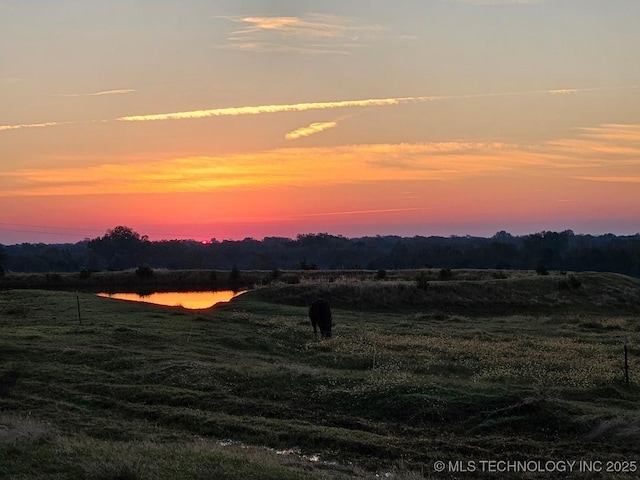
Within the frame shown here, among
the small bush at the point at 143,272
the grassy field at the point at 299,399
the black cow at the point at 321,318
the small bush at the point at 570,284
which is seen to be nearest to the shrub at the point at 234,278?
the small bush at the point at 143,272

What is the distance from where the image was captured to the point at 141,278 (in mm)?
67812

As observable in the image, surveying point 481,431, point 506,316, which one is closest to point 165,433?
point 481,431

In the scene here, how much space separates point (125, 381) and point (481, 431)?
9144 millimetres

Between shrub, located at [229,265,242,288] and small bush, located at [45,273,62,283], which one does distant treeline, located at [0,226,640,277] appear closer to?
shrub, located at [229,265,242,288]

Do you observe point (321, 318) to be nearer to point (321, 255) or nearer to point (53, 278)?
point (53, 278)

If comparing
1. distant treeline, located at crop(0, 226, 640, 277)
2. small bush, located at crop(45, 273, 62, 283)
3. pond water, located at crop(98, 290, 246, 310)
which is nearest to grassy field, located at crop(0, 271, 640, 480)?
pond water, located at crop(98, 290, 246, 310)

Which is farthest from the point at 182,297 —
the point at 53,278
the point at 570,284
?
the point at 570,284

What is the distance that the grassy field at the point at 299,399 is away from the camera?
9844 mm

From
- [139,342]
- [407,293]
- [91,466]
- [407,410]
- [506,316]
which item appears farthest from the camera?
[407,293]

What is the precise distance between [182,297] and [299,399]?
4180cm

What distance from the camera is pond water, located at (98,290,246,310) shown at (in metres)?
48.8

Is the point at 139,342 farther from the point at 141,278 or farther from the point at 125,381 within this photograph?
the point at 141,278

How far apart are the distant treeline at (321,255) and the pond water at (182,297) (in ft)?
60.8

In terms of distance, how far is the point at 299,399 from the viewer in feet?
47.3
